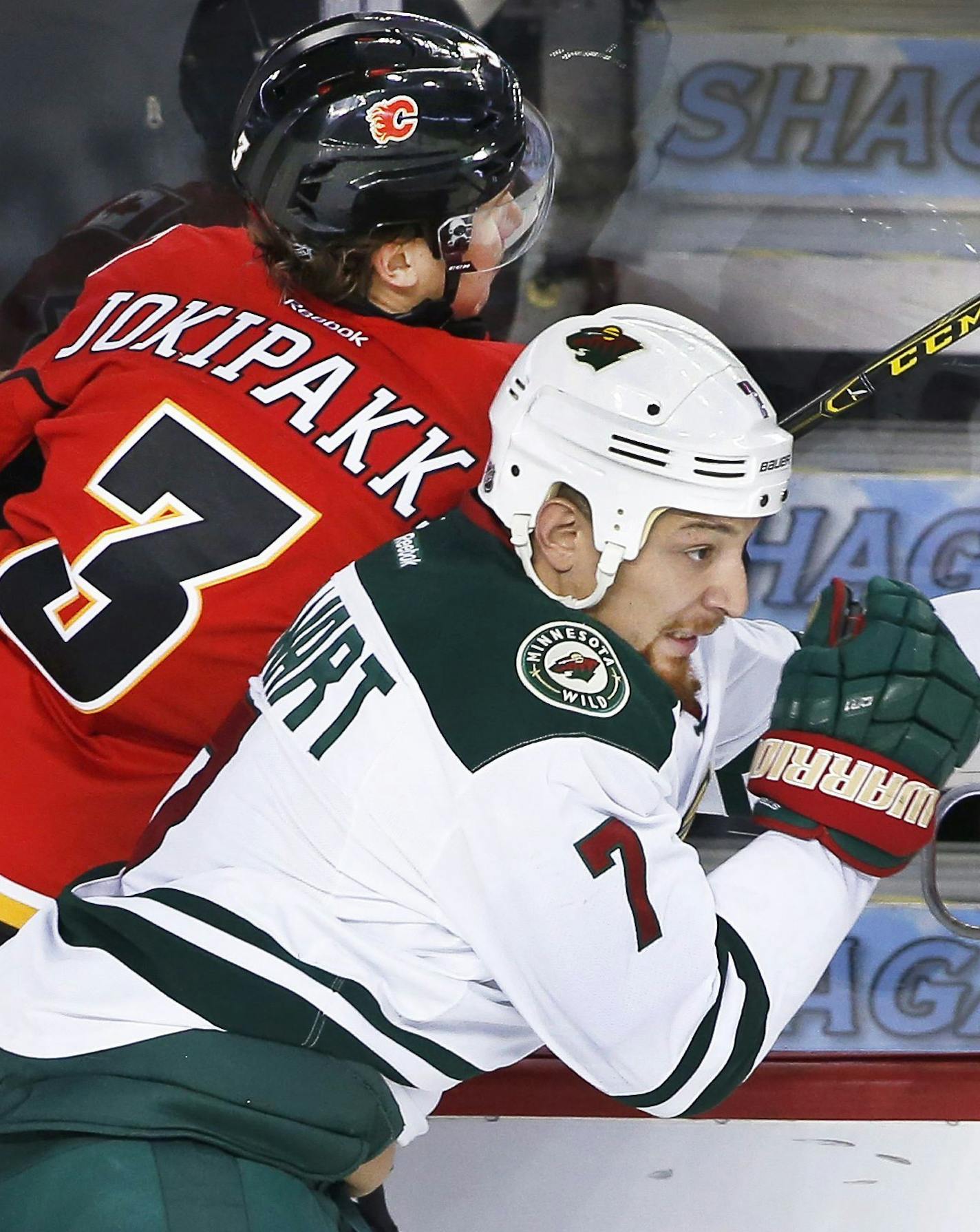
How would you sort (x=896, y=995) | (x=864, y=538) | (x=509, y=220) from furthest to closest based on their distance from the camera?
(x=896, y=995) → (x=864, y=538) → (x=509, y=220)

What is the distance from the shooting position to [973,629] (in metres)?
2.04

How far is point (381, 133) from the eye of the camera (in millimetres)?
1578

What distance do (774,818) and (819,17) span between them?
122cm

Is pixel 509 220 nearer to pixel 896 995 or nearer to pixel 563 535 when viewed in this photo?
pixel 563 535

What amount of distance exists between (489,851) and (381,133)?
2.58 ft

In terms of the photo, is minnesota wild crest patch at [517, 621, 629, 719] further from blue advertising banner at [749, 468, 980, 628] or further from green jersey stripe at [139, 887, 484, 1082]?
blue advertising banner at [749, 468, 980, 628]

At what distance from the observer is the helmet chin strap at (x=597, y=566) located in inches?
54.4

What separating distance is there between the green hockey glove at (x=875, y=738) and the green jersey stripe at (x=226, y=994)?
0.49 m

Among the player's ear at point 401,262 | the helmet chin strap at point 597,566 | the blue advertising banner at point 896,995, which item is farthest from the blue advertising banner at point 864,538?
the helmet chin strap at point 597,566

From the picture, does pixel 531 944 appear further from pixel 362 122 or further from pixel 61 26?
pixel 61 26

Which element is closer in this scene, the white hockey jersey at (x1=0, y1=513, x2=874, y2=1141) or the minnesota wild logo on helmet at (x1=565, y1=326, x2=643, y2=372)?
the white hockey jersey at (x1=0, y1=513, x2=874, y2=1141)

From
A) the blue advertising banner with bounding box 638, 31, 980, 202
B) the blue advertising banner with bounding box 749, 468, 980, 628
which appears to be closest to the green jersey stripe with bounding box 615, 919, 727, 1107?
the blue advertising banner with bounding box 749, 468, 980, 628

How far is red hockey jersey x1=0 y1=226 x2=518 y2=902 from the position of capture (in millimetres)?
1588

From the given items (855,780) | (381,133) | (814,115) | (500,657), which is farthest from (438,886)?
(814,115)
